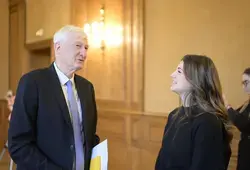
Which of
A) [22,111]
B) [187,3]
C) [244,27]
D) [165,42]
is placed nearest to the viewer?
[22,111]

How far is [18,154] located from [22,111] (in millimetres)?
204

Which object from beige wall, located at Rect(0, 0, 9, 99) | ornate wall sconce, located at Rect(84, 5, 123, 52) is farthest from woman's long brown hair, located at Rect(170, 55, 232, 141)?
beige wall, located at Rect(0, 0, 9, 99)

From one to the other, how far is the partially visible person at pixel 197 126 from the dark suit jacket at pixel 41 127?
483 millimetres

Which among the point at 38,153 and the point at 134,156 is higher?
the point at 38,153

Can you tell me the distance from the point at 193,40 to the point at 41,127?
2.57m

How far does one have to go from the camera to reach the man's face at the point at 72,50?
1.80 m

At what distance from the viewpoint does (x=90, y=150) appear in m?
1.84

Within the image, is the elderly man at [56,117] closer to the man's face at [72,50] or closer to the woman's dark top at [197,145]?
the man's face at [72,50]

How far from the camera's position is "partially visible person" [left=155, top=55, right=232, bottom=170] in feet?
5.17

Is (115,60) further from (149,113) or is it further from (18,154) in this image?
(18,154)

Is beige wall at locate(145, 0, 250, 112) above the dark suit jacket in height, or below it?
above

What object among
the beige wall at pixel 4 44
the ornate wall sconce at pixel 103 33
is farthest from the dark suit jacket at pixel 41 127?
the beige wall at pixel 4 44

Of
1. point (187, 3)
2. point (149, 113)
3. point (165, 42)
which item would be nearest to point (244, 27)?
point (187, 3)

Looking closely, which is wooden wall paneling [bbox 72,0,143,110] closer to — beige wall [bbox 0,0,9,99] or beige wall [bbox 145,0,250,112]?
beige wall [bbox 145,0,250,112]
